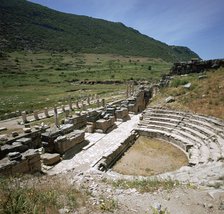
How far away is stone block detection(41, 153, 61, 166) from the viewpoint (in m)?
12.3

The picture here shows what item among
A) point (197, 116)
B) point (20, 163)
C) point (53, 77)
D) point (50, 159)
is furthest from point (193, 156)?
point (53, 77)

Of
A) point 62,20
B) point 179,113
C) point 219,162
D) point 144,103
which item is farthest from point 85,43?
point 219,162

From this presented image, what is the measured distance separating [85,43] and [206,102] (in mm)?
108193

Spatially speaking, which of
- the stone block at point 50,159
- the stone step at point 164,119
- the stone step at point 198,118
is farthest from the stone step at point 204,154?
the stone block at point 50,159

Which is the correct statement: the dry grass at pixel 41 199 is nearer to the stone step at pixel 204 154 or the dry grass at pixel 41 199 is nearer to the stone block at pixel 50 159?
the stone block at pixel 50 159

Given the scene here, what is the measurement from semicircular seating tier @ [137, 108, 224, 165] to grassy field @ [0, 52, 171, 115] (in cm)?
1656

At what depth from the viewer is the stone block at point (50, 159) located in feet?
40.3

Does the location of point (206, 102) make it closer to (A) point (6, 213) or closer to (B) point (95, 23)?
(A) point (6, 213)

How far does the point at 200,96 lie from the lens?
19812 mm

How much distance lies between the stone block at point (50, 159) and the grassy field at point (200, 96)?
10.7 metres

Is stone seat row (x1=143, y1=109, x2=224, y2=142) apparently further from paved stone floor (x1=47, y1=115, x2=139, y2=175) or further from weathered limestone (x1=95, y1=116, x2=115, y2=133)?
weathered limestone (x1=95, y1=116, x2=115, y2=133)

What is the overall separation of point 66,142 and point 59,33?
11516 centimetres

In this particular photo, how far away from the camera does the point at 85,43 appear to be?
392ft

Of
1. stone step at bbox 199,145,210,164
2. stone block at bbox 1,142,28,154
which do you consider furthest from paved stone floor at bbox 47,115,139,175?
stone step at bbox 199,145,210,164
